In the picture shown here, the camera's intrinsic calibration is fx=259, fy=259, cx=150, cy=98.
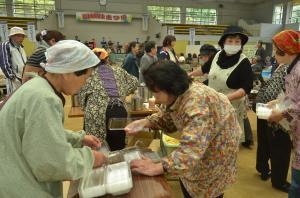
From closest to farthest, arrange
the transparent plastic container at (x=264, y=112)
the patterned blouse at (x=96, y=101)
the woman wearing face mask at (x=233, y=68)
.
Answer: the transparent plastic container at (x=264, y=112), the patterned blouse at (x=96, y=101), the woman wearing face mask at (x=233, y=68)

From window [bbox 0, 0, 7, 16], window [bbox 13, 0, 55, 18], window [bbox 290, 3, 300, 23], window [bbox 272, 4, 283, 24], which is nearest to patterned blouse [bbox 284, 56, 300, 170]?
window [bbox 13, 0, 55, 18]

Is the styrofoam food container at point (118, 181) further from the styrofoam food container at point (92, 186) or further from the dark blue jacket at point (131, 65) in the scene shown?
the dark blue jacket at point (131, 65)

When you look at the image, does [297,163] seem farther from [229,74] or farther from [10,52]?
[10,52]

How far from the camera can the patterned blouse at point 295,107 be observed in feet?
5.17

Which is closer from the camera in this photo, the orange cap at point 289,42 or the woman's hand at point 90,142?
the woman's hand at point 90,142

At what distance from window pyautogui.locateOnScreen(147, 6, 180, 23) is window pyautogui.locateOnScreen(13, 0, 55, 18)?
5.14 metres

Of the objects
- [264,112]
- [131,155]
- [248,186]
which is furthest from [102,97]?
[248,186]

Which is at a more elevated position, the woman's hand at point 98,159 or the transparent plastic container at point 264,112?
the transparent plastic container at point 264,112

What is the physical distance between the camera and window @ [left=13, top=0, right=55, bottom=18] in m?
12.3

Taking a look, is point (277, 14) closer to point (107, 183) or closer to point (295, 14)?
point (295, 14)

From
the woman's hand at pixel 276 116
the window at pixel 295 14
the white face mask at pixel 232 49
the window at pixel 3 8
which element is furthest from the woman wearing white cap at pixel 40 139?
the window at pixel 295 14

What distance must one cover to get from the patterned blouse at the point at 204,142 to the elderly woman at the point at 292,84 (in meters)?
0.50

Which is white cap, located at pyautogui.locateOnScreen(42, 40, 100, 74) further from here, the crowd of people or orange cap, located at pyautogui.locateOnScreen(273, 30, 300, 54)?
orange cap, located at pyautogui.locateOnScreen(273, 30, 300, 54)

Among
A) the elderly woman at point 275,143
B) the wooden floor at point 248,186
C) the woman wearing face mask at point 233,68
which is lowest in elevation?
the wooden floor at point 248,186
